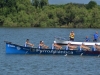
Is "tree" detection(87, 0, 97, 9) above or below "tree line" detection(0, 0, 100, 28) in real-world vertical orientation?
above

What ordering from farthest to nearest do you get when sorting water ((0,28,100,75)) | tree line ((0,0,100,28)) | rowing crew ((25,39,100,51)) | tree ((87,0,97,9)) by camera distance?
tree ((87,0,97,9)) < tree line ((0,0,100,28)) < rowing crew ((25,39,100,51)) < water ((0,28,100,75))

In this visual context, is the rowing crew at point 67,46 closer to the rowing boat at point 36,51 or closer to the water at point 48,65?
the rowing boat at point 36,51

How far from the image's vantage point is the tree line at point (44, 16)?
353ft

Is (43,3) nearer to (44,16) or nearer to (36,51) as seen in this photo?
(44,16)

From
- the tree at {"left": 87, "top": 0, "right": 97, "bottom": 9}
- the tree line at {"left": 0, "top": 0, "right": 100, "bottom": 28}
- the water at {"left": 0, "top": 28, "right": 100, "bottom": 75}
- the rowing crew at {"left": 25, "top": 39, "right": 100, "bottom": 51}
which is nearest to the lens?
the water at {"left": 0, "top": 28, "right": 100, "bottom": 75}

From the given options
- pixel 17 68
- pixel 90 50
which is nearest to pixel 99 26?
pixel 90 50

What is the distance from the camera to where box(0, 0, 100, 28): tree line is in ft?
353

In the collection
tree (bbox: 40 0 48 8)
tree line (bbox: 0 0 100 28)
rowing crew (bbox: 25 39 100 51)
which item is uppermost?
tree (bbox: 40 0 48 8)

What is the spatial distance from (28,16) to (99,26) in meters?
19.0

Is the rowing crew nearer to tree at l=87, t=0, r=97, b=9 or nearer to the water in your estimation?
the water

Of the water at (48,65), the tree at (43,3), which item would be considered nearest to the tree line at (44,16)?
the tree at (43,3)

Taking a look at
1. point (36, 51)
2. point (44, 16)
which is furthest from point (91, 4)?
point (36, 51)

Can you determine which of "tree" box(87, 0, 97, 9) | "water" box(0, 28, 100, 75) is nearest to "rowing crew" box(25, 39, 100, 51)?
"water" box(0, 28, 100, 75)

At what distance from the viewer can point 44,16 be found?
10619 centimetres
